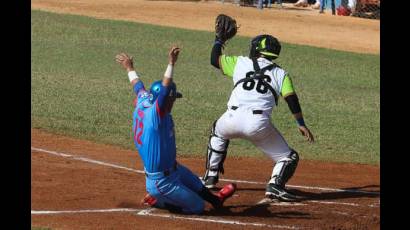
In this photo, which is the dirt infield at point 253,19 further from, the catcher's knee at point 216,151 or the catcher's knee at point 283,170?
the catcher's knee at point 283,170

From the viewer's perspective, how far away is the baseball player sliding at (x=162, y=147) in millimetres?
9188

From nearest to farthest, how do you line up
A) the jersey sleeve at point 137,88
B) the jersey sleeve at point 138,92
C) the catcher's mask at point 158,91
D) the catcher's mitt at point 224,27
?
the catcher's mask at point 158,91 → the jersey sleeve at point 138,92 → the jersey sleeve at point 137,88 → the catcher's mitt at point 224,27

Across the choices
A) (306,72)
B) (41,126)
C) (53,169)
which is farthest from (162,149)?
(306,72)

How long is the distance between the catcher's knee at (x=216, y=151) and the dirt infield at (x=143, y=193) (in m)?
0.44

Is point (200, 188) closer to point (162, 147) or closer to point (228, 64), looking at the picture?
point (162, 147)

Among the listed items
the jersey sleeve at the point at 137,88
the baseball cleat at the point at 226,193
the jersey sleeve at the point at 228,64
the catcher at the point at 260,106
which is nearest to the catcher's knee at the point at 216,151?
the catcher at the point at 260,106

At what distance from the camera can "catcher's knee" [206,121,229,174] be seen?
420 inches

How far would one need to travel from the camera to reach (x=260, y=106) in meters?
10.3

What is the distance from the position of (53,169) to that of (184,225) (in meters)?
→ 3.22

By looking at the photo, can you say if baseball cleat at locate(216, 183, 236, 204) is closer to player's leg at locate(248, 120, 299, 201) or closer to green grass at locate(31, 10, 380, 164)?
player's leg at locate(248, 120, 299, 201)

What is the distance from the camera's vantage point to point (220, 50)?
35.2ft

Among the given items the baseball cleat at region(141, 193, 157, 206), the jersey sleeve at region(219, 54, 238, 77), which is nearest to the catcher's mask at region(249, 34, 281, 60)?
the jersey sleeve at region(219, 54, 238, 77)

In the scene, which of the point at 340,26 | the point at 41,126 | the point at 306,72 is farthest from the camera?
the point at 340,26

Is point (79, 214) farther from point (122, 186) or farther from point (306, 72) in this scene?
point (306, 72)
